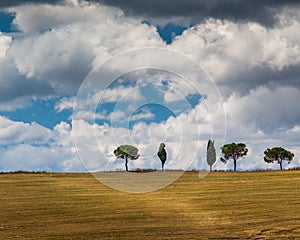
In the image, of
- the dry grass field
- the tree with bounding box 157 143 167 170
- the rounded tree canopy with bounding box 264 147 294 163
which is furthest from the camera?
the rounded tree canopy with bounding box 264 147 294 163

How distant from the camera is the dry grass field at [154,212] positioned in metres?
34.2

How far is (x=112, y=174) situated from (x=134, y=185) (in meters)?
16.8

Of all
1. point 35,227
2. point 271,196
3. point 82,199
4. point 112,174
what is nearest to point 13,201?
point 82,199

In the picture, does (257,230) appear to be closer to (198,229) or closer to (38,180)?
(198,229)

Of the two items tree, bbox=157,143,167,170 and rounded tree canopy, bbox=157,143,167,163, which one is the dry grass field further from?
rounded tree canopy, bbox=157,143,167,163

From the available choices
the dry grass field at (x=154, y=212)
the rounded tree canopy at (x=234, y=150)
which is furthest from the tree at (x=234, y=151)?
the dry grass field at (x=154, y=212)

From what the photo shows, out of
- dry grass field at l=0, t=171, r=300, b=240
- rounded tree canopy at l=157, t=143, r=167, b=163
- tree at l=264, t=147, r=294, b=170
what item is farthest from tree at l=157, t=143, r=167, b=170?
tree at l=264, t=147, r=294, b=170

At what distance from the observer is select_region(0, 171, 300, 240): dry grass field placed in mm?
34250

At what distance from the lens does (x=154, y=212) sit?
41.0 meters

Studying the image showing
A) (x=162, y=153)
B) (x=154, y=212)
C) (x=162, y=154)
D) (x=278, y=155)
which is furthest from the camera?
(x=278, y=155)

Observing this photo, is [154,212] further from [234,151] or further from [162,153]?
[234,151]

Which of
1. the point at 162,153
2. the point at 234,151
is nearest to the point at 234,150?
the point at 234,151

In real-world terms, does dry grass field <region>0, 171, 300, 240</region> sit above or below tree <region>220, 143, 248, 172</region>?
below

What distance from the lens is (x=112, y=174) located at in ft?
254
